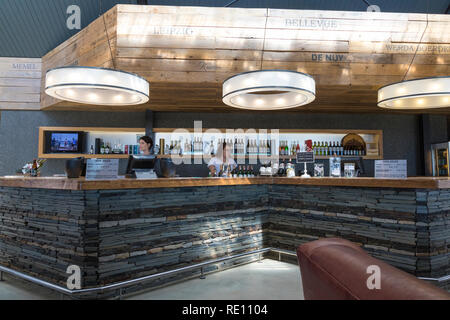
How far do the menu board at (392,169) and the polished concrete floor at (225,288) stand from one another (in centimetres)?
128

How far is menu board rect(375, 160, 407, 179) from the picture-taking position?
2.70m

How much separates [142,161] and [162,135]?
293 cm

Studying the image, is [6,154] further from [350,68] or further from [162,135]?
[350,68]

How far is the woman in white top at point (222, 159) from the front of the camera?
5.12 m

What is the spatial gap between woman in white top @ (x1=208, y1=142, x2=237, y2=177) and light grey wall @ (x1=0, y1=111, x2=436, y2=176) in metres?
0.46

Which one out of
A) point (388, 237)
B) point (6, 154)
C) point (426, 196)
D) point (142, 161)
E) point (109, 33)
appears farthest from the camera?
point (6, 154)

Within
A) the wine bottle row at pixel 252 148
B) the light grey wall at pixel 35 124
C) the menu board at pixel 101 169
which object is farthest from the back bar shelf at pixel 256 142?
the menu board at pixel 101 169

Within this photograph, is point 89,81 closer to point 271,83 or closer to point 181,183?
point 181,183

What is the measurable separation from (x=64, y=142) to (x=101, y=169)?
3.82 meters

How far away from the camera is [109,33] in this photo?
3.89 meters

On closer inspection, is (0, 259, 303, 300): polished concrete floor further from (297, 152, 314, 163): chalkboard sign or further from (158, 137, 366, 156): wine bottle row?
(158, 137, 366, 156): wine bottle row

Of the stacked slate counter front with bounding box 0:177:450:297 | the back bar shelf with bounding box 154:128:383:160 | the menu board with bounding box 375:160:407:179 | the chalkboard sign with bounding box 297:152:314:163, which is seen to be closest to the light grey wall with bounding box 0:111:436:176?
the back bar shelf with bounding box 154:128:383:160

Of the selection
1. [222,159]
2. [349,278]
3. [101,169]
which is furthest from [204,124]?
[349,278]
